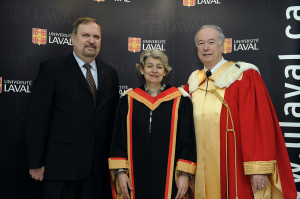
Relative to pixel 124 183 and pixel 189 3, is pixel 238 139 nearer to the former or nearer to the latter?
pixel 124 183

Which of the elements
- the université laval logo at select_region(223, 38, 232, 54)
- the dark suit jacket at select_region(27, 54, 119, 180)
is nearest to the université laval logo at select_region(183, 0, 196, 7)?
the université laval logo at select_region(223, 38, 232, 54)

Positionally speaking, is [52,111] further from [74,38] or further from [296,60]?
[296,60]

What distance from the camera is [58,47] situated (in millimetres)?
3691

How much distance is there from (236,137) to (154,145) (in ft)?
2.40

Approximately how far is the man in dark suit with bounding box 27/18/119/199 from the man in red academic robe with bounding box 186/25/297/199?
3.05 ft

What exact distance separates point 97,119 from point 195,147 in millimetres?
942

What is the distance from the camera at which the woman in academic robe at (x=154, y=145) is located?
2684 millimetres

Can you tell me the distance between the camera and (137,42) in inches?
158

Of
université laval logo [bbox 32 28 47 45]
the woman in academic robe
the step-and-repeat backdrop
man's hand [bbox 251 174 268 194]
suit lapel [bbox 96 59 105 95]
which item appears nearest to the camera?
man's hand [bbox 251 174 268 194]

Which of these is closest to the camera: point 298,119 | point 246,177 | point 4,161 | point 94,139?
point 246,177

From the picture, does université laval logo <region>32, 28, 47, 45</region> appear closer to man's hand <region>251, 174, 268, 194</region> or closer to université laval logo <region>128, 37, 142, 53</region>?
université laval logo <region>128, 37, 142, 53</region>

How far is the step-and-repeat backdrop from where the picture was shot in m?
3.44

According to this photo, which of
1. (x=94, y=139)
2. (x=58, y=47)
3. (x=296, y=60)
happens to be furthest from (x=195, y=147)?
(x=58, y=47)

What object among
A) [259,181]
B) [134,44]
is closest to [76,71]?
[134,44]
